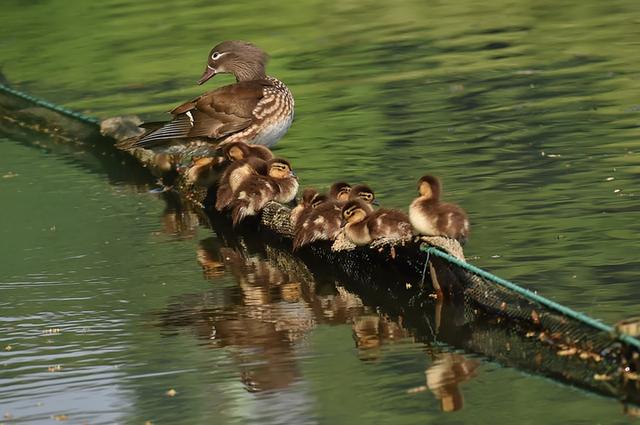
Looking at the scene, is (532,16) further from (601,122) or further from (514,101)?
(601,122)

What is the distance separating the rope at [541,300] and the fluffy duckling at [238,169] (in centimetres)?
251

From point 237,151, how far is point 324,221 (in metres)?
1.94

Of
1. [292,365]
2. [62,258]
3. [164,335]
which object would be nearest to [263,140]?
[62,258]

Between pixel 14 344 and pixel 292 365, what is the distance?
5.40ft

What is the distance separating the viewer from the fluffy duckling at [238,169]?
33.9 ft

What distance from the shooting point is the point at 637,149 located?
11047 mm

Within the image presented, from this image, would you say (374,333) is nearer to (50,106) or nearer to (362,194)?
(362,194)

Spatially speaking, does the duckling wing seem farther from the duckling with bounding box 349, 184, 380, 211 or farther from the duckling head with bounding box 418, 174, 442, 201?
the duckling head with bounding box 418, 174, 442, 201

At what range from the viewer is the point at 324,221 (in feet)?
29.7

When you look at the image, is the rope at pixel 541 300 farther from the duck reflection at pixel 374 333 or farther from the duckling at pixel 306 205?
the duckling at pixel 306 205

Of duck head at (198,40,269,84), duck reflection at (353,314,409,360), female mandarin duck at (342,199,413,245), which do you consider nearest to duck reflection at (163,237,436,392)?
duck reflection at (353,314,409,360)

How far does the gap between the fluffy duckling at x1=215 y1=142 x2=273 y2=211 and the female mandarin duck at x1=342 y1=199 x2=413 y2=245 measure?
5.71 feet

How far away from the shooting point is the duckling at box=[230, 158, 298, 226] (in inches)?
398

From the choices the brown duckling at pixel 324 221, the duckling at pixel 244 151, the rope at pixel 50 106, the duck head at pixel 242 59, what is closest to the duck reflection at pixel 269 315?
the brown duckling at pixel 324 221
